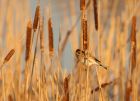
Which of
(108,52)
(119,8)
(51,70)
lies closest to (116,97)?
(108,52)

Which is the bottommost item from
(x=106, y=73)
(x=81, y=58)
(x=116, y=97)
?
(x=116, y=97)

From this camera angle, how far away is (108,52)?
2.38 metres

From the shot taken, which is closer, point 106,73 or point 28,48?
point 28,48

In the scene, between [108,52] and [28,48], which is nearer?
[28,48]

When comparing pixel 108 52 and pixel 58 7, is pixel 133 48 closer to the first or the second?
pixel 108 52

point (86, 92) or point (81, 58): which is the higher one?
point (81, 58)

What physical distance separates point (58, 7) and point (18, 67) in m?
3.60

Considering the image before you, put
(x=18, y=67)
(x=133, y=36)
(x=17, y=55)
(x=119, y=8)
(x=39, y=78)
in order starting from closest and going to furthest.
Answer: (x=133, y=36), (x=39, y=78), (x=18, y=67), (x=17, y=55), (x=119, y=8)

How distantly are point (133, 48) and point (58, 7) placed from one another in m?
4.17

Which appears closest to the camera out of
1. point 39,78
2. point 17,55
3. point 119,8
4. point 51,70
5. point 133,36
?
point 133,36

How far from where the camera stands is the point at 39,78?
5.35 ft

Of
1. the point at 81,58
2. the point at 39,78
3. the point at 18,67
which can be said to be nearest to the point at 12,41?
the point at 18,67

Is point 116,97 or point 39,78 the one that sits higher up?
point 39,78

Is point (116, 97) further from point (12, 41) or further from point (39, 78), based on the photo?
point (39, 78)
